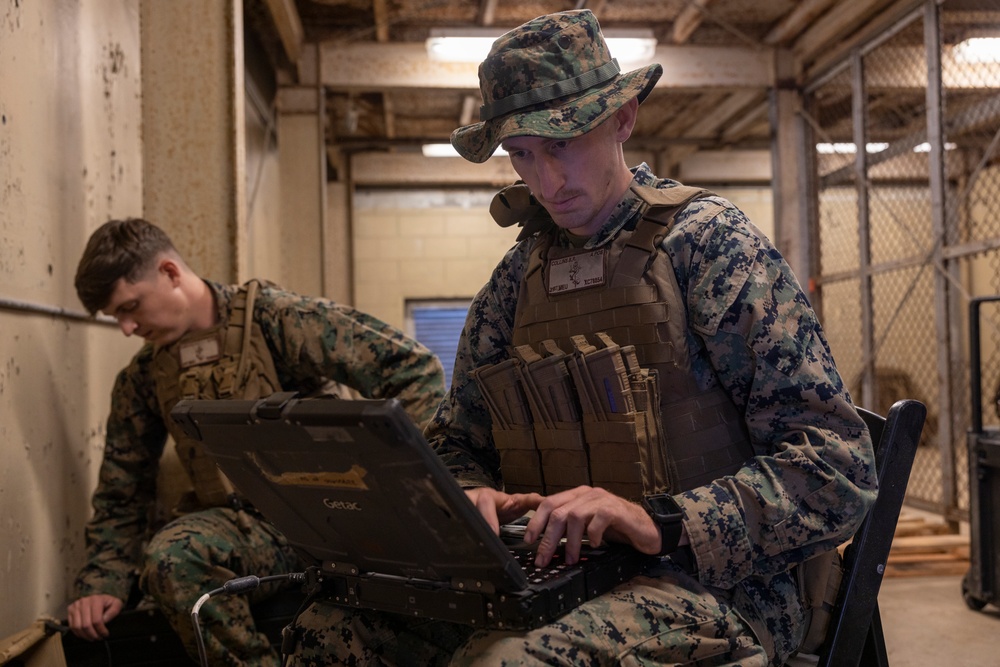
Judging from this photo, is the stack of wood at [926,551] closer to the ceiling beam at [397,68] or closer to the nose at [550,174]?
the nose at [550,174]

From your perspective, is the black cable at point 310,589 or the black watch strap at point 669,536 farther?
the black cable at point 310,589

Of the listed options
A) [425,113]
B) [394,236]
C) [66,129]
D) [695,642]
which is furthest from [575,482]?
[394,236]

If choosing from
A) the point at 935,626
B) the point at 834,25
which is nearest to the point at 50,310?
the point at 935,626

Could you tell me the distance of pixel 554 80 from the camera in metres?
1.49

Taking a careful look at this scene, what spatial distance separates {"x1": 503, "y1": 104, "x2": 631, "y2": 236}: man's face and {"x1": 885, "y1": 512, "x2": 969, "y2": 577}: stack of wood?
3.26 meters

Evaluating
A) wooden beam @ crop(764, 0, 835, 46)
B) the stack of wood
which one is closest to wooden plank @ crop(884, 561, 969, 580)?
the stack of wood

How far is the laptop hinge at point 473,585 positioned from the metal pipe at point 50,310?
164 cm

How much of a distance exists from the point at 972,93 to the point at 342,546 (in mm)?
7399

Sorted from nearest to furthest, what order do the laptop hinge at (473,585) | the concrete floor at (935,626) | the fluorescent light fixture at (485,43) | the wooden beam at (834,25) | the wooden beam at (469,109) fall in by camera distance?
the laptop hinge at (473,585) → the concrete floor at (935,626) → the wooden beam at (834,25) → the fluorescent light fixture at (485,43) → the wooden beam at (469,109)

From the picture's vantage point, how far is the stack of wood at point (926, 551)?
4383 mm

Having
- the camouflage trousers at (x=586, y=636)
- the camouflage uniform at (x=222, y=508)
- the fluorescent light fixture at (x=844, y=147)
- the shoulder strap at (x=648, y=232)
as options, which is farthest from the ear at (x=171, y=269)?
the fluorescent light fixture at (x=844, y=147)

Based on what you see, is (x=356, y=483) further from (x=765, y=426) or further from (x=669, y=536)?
(x=765, y=426)

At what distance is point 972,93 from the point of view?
23.6 ft

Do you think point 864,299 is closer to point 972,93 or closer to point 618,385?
point 972,93
